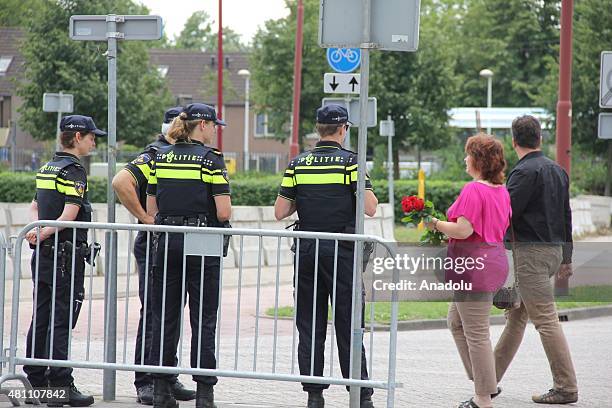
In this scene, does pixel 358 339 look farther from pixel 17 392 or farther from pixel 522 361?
pixel 522 361

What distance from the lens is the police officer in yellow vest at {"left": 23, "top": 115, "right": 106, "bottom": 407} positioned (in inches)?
309

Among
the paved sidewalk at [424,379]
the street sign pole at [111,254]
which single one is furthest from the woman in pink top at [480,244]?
the street sign pole at [111,254]

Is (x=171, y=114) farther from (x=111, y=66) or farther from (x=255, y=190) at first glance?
(x=255, y=190)

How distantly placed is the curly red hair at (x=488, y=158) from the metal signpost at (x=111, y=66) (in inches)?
88.8

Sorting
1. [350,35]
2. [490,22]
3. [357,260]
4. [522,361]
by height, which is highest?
[490,22]

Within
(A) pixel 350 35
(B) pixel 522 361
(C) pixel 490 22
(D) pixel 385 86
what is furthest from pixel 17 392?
(C) pixel 490 22

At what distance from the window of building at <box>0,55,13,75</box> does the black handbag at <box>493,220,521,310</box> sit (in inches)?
2739

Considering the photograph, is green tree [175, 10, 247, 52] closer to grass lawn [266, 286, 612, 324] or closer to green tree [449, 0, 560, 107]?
green tree [449, 0, 560, 107]

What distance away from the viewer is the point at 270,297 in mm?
13820

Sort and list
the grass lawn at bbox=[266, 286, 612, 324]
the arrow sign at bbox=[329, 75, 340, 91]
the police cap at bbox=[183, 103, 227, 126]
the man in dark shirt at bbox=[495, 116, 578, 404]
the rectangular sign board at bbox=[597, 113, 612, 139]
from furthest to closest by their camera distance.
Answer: the arrow sign at bbox=[329, 75, 340, 91] → the rectangular sign board at bbox=[597, 113, 612, 139] → the grass lawn at bbox=[266, 286, 612, 324] → the man in dark shirt at bbox=[495, 116, 578, 404] → the police cap at bbox=[183, 103, 227, 126]

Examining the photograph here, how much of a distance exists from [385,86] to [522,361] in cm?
3237

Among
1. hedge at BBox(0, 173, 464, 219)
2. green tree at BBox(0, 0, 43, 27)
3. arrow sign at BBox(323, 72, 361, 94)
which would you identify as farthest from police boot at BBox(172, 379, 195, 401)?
green tree at BBox(0, 0, 43, 27)

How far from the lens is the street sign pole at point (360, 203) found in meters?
7.09

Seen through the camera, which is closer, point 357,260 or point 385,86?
point 357,260
